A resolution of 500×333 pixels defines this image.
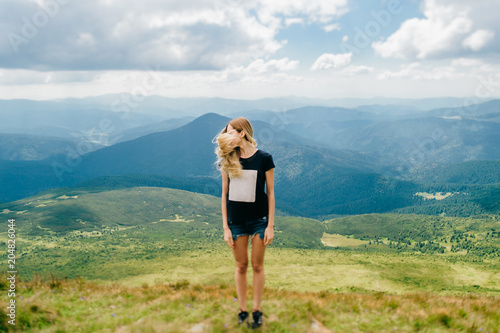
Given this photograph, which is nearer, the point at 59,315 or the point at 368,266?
the point at 59,315

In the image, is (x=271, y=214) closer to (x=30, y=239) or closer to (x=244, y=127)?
Result: (x=244, y=127)

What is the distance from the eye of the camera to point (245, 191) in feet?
25.7

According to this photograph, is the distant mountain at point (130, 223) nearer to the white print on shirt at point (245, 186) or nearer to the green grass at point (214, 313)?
the green grass at point (214, 313)

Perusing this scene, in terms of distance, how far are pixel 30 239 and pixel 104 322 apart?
155 m

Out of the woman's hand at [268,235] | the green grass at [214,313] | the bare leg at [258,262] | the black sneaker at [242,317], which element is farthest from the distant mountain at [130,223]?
the woman's hand at [268,235]

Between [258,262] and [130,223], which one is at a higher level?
[258,262]

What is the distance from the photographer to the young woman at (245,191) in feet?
25.7

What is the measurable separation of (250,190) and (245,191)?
0.13m

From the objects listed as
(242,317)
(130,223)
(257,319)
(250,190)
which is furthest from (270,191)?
(130,223)

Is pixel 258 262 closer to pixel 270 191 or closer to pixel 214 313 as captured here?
pixel 270 191

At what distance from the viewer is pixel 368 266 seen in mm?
71562

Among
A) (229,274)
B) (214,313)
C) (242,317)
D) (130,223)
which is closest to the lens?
(242,317)

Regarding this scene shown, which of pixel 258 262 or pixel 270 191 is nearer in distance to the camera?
pixel 270 191

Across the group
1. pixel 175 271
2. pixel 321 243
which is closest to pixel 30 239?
pixel 175 271
